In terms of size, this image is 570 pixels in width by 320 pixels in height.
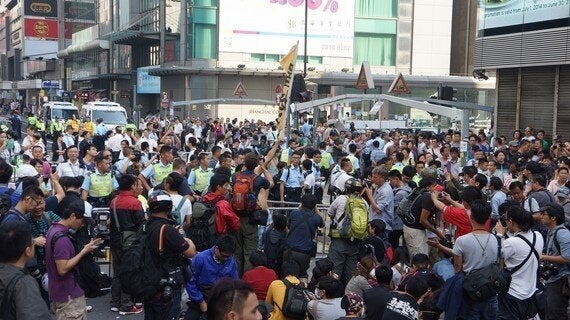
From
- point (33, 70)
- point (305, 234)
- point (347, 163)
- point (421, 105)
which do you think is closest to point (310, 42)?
point (421, 105)

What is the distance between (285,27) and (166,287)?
42.9m

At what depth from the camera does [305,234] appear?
8.17 m

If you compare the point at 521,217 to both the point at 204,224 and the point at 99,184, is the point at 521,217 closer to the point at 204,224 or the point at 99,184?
the point at 204,224

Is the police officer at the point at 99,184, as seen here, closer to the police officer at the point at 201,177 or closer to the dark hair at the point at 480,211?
the police officer at the point at 201,177

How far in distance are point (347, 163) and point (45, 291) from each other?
5703 millimetres

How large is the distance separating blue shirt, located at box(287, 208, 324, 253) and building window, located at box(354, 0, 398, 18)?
42.4 metres

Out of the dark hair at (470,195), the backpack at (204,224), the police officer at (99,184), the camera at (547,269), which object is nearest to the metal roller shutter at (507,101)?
the dark hair at (470,195)

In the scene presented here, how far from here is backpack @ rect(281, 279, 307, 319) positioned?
6234 mm

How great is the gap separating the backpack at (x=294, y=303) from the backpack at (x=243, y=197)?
238 centimetres

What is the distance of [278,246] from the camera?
841cm

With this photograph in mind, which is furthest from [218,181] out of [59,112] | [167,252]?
[59,112]

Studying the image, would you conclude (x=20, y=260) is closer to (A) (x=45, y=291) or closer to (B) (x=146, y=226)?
(B) (x=146, y=226)

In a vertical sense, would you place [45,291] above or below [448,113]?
below

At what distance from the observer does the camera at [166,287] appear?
566cm
